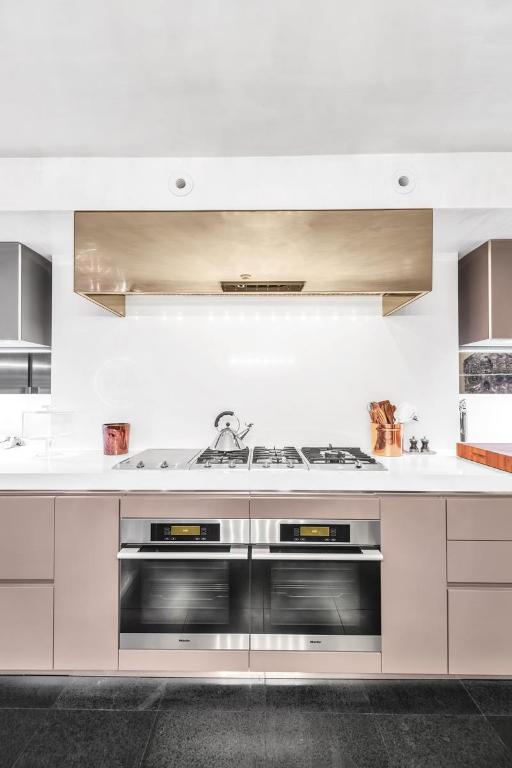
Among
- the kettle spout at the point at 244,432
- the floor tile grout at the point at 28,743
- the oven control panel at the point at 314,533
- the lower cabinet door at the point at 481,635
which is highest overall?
the kettle spout at the point at 244,432

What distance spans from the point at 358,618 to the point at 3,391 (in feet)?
7.81

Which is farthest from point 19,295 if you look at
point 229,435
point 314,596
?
point 314,596

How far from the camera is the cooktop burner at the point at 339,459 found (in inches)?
77.0

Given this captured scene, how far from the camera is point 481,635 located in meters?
1.82

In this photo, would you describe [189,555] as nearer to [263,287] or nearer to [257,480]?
[257,480]

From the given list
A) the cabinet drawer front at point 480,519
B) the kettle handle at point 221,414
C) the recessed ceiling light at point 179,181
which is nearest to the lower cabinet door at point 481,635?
the cabinet drawer front at point 480,519

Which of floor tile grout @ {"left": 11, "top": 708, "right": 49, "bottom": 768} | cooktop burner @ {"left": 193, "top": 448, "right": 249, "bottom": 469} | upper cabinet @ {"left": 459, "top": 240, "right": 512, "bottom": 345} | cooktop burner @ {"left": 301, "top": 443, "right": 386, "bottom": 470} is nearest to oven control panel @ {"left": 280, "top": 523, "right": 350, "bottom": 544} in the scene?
cooktop burner @ {"left": 301, "top": 443, "right": 386, "bottom": 470}

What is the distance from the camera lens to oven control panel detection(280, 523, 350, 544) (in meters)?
1.85

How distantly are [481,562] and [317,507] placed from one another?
0.74 meters

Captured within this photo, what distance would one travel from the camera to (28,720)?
66.9 inches

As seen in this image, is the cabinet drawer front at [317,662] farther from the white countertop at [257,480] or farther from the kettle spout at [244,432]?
the kettle spout at [244,432]

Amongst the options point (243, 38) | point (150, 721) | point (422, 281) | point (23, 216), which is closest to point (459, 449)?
point (422, 281)

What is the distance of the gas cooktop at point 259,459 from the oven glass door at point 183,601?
0.38 meters

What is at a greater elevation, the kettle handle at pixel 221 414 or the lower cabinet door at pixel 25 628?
the kettle handle at pixel 221 414
